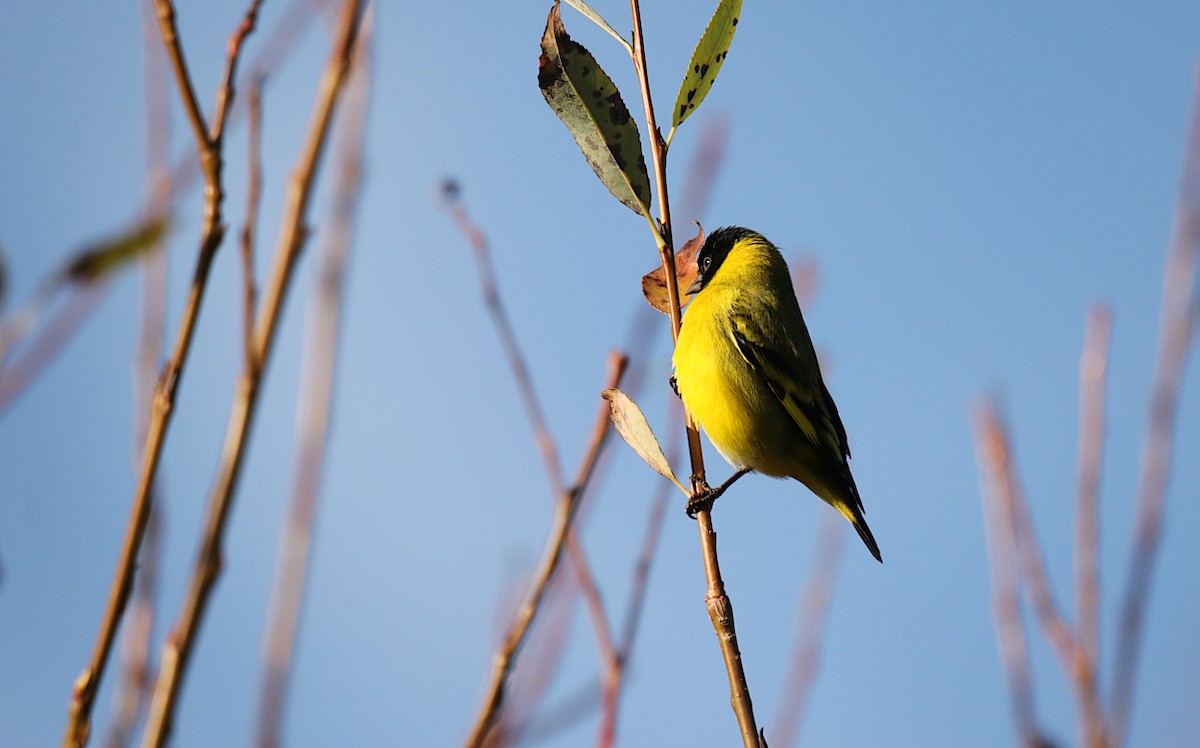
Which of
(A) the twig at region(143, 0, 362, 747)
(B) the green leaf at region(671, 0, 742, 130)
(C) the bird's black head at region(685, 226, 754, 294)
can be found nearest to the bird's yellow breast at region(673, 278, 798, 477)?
(C) the bird's black head at region(685, 226, 754, 294)

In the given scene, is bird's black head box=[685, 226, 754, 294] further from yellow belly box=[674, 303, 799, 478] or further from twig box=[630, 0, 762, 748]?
twig box=[630, 0, 762, 748]

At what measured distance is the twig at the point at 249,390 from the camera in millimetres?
960

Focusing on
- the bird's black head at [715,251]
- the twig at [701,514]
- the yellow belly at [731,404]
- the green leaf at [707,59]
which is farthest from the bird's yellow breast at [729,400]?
the green leaf at [707,59]

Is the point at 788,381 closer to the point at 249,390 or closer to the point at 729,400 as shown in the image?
the point at 729,400

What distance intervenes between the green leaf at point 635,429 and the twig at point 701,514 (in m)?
0.07

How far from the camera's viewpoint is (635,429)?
216cm

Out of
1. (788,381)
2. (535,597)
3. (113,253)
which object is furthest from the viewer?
(788,381)

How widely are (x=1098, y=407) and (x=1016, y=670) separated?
60cm

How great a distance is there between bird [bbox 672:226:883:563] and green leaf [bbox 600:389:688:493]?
1.66m

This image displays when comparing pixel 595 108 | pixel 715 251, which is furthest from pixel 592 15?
pixel 715 251

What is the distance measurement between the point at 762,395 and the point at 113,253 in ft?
10.6

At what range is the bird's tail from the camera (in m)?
4.02

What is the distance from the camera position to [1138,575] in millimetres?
2006

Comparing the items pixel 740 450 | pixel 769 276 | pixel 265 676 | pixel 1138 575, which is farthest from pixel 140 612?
pixel 769 276
